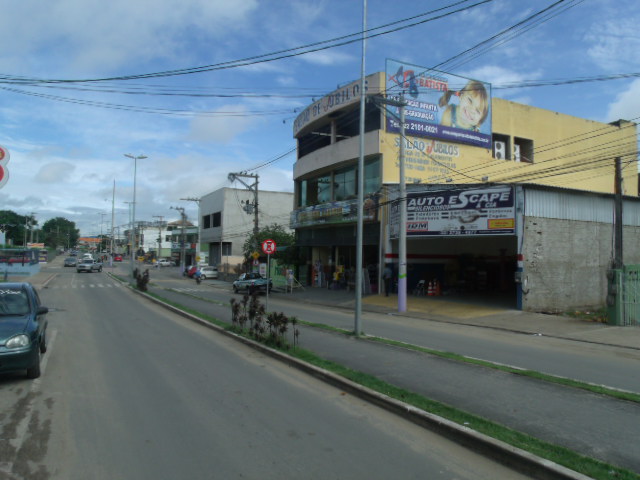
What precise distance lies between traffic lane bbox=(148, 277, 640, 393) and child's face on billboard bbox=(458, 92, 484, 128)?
1744 cm

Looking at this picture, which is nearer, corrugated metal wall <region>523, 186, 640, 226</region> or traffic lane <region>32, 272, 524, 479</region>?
traffic lane <region>32, 272, 524, 479</region>

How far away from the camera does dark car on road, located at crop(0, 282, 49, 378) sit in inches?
263

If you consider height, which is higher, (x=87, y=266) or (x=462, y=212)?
(x=462, y=212)

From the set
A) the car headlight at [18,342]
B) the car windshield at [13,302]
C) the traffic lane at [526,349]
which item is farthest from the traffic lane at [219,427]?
the traffic lane at [526,349]

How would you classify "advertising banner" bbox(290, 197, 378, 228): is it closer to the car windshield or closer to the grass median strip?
the grass median strip

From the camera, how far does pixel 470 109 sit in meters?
29.9

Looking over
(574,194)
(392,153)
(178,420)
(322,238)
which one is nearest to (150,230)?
(322,238)

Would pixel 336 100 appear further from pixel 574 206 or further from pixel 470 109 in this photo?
pixel 574 206

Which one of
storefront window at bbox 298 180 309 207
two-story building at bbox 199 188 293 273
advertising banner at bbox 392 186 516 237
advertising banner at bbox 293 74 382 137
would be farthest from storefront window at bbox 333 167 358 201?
two-story building at bbox 199 188 293 273

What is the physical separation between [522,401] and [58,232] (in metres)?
169

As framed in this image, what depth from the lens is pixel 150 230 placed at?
122875 millimetres

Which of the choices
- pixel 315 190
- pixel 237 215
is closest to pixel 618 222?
pixel 315 190

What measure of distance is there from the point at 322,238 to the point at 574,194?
17461 millimetres

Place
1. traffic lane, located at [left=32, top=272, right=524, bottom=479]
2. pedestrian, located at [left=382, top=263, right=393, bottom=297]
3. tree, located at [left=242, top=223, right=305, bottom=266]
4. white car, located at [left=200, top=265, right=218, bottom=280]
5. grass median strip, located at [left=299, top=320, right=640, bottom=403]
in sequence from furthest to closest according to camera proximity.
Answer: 1. white car, located at [left=200, top=265, right=218, bottom=280]
2. tree, located at [left=242, top=223, right=305, bottom=266]
3. pedestrian, located at [left=382, top=263, right=393, bottom=297]
4. grass median strip, located at [left=299, top=320, right=640, bottom=403]
5. traffic lane, located at [left=32, top=272, right=524, bottom=479]
